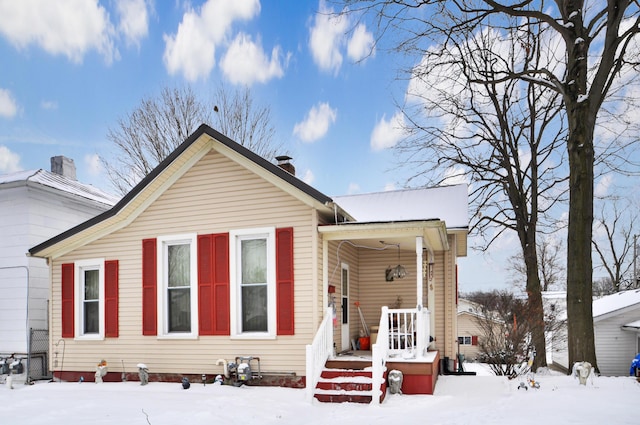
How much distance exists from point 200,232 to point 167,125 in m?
13.7

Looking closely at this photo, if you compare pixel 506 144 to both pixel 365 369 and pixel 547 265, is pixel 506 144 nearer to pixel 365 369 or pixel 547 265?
pixel 365 369

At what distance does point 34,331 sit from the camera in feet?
39.5

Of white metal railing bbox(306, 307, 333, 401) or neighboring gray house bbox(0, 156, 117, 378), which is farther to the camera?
neighboring gray house bbox(0, 156, 117, 378)

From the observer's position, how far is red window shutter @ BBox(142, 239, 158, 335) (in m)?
10.3

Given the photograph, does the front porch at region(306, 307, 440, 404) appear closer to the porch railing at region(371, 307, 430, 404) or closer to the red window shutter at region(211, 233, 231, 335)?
→ the porch railing at region(371, 307, 430, 404)

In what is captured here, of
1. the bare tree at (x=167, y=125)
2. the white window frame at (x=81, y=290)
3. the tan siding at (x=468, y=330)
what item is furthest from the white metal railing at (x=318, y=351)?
the tan siding at (x=468, y=330)

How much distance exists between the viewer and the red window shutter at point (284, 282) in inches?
362

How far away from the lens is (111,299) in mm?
10750

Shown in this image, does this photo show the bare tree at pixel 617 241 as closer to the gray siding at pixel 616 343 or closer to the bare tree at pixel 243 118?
→ the gray siding at pixel 616 343

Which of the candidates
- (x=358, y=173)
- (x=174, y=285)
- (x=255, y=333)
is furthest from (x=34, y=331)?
(x=358, y=173)

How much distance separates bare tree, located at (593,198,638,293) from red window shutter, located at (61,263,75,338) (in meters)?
33.1

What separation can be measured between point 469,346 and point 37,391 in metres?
34.1

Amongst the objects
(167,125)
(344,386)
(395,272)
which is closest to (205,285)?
(344,386)

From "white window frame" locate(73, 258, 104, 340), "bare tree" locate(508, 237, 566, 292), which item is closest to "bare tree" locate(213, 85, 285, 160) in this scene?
"white window frame" locate(73, 258, 104, 340)
